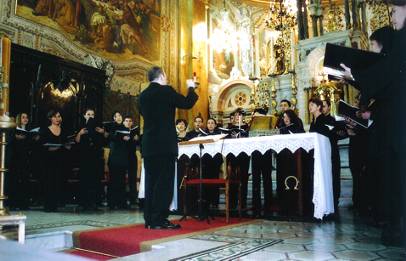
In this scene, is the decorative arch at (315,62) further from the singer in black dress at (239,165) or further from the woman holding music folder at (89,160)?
the woman holding music folder at (89,160)

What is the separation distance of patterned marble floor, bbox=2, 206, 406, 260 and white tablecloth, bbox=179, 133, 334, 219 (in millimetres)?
281

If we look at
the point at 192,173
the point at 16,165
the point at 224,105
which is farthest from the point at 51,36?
the point at 224,105

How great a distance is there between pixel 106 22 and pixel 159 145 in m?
8.13

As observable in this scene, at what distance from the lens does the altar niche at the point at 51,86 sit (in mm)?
8227

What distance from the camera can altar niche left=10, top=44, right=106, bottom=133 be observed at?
27.0 feet

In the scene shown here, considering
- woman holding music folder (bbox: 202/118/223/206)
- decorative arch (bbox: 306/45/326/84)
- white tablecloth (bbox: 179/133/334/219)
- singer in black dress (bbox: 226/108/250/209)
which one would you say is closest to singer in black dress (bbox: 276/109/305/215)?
white tablecloth (bbox: 179/133/334/219)

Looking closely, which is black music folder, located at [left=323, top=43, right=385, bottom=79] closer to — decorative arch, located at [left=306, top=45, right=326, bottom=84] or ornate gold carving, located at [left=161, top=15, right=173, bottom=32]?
decorative arch, located at [left=306, top=45, right=326, bottom=84]

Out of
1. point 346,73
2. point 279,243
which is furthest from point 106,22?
point 279,243

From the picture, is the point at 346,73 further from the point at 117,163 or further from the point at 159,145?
the point at 117,163

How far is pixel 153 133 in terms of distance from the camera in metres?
4.27

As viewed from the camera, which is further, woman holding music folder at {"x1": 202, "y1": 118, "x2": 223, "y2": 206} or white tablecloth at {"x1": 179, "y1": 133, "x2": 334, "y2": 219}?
woman holding music folder at {"x1": 202, "y1": 118, "x2": 223, "y2": 206}

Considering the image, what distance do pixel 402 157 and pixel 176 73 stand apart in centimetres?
1172

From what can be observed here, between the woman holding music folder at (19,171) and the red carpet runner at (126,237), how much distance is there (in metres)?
3.39

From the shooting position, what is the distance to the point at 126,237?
12.0ft
